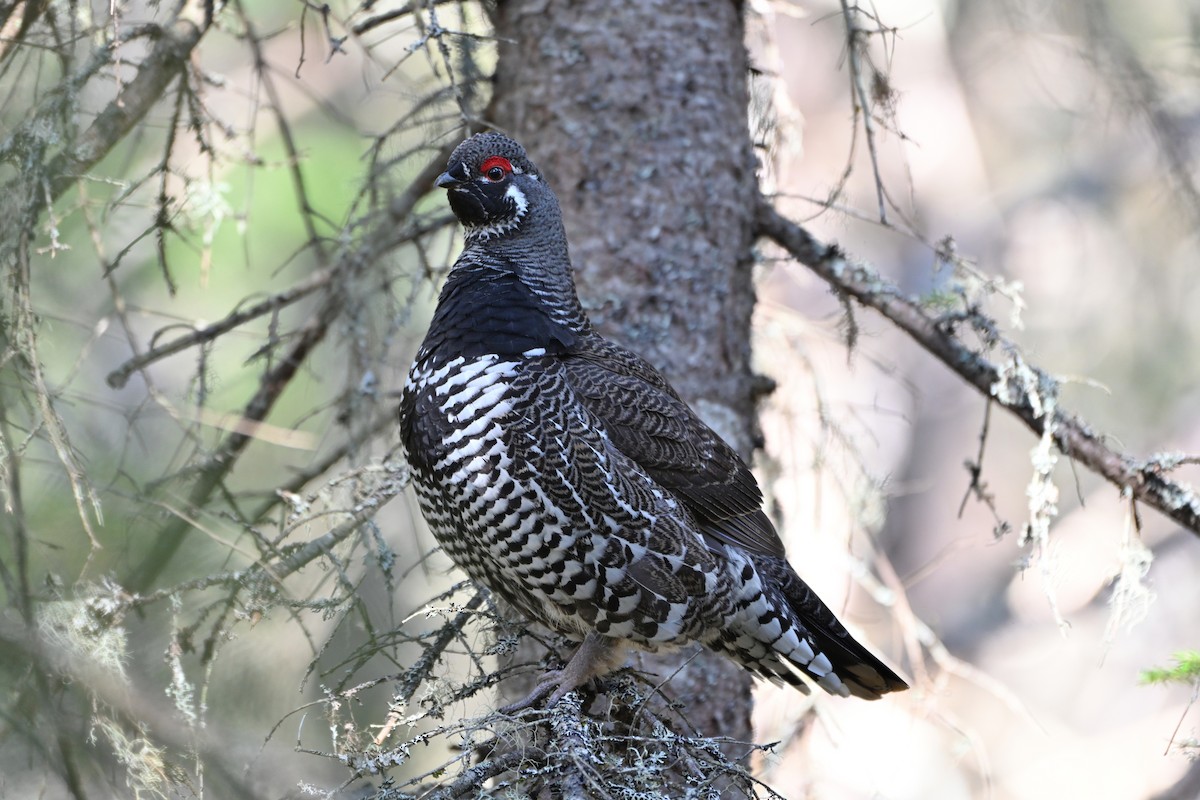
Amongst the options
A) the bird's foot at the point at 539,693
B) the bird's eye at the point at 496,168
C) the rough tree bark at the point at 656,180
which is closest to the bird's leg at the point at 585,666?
the bird's foot at the point at 539,693

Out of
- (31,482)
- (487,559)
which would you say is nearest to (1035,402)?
(487,559)

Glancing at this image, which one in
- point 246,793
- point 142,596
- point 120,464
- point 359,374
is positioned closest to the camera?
point 246,793

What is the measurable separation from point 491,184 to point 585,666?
60.3 inches

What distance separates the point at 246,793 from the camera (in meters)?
2.17

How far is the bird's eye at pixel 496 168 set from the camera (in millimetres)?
3551

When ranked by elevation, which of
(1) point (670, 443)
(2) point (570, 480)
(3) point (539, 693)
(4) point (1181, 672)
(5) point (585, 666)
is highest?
(1) point (670, 443)

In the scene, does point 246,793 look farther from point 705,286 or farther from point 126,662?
point 705,286

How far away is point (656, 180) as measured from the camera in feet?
13.7

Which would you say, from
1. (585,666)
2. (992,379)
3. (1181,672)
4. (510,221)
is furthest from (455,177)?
(1181,672)

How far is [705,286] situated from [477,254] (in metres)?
0.94

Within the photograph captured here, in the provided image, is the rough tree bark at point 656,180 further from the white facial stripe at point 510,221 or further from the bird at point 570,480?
the white facial stripe at point 510,221

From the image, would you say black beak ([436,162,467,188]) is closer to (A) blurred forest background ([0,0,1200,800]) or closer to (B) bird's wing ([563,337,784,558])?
(A) blurred forest background ([0,0,1200,800])

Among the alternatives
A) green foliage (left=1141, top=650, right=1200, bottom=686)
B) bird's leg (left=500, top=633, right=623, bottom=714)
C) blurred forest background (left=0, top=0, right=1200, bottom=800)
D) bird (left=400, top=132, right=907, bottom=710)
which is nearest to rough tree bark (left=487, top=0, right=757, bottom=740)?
blurred forest background (left=0, top=0, right=1200, bottom=800)

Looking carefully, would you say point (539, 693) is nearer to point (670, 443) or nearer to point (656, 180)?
point (670, 443)
